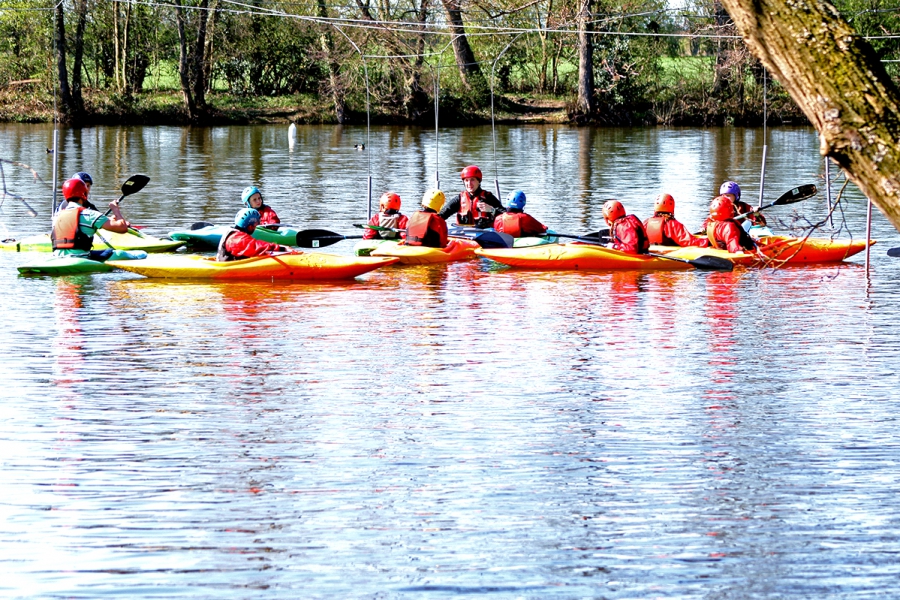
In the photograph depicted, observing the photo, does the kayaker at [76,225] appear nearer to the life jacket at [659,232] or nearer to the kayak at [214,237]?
the kayak at [214,237]

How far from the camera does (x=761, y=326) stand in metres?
13.0

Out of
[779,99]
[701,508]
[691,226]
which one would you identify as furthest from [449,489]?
[779,99]

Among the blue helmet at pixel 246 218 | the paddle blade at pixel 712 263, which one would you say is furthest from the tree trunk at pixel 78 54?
the paddle blade at pixel 712 263

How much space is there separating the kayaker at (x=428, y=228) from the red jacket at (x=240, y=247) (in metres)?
2.27

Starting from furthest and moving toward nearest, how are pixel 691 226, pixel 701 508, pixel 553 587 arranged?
pixel 691 226, pixel 701 508, pixel 553 587

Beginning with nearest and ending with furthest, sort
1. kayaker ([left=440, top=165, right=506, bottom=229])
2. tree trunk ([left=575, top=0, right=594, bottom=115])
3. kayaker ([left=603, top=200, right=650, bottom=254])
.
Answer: kayaker ([left=603, top=200, right=650, bottom=254]) → kayaker ([left=440, top=165, right=506, bottom=229]) → tree trunk ([left=575, top=0, right=594, bottom=115])

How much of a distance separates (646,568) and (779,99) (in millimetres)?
45472

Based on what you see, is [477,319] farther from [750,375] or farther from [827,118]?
[827,118]

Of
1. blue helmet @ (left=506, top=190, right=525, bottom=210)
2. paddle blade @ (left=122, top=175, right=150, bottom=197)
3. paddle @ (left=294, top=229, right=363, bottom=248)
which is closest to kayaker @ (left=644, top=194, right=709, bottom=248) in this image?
blue helmet @ (left=506, top=190, right=525, bottom=210)

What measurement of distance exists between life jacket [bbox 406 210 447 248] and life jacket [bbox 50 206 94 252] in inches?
164

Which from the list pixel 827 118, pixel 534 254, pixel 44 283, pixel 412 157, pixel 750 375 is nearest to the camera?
pixel 827 118

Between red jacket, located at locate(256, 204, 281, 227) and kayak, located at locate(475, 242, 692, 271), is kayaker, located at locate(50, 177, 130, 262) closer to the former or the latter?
red jacket, located at locate(256, 204, 281, 227)

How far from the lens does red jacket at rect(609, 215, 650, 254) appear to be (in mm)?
16219

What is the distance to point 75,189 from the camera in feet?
50.0
